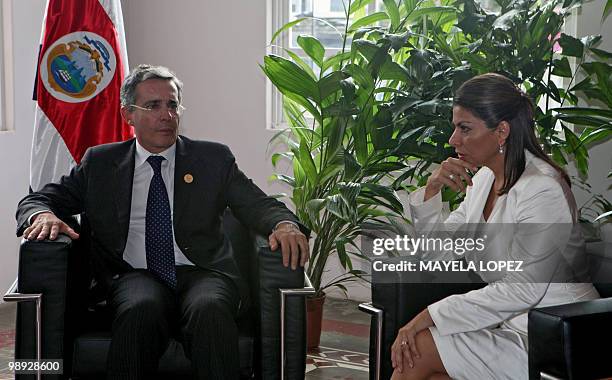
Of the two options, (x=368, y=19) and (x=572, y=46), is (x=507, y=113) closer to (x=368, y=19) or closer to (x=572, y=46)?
(x=572, y=46)

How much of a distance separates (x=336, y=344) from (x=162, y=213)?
4.69 feet

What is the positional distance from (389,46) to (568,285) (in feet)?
4.56

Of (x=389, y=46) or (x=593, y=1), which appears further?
(x=593, y=1)

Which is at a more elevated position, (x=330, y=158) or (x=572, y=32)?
(x=572, y=32)

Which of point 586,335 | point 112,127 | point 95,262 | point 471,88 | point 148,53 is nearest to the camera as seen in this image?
point 586,335

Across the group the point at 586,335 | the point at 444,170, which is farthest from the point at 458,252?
the point at 586,335

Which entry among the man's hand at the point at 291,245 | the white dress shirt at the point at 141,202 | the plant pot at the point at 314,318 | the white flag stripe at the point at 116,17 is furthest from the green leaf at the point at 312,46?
the man's hand at the point at 291,245

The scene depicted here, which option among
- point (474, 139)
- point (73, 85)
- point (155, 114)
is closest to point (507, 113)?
point (474, 139)

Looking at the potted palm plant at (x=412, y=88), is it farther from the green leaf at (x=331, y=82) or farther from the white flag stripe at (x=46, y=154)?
the white flag stripe at (x=46, y=154)

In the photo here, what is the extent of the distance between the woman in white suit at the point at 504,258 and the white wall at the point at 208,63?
8.32ft

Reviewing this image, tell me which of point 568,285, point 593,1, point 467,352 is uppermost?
point 593,1

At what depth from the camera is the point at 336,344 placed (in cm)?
407

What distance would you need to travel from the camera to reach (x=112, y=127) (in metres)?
4.04

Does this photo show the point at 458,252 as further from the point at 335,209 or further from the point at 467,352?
the point at 335,209
